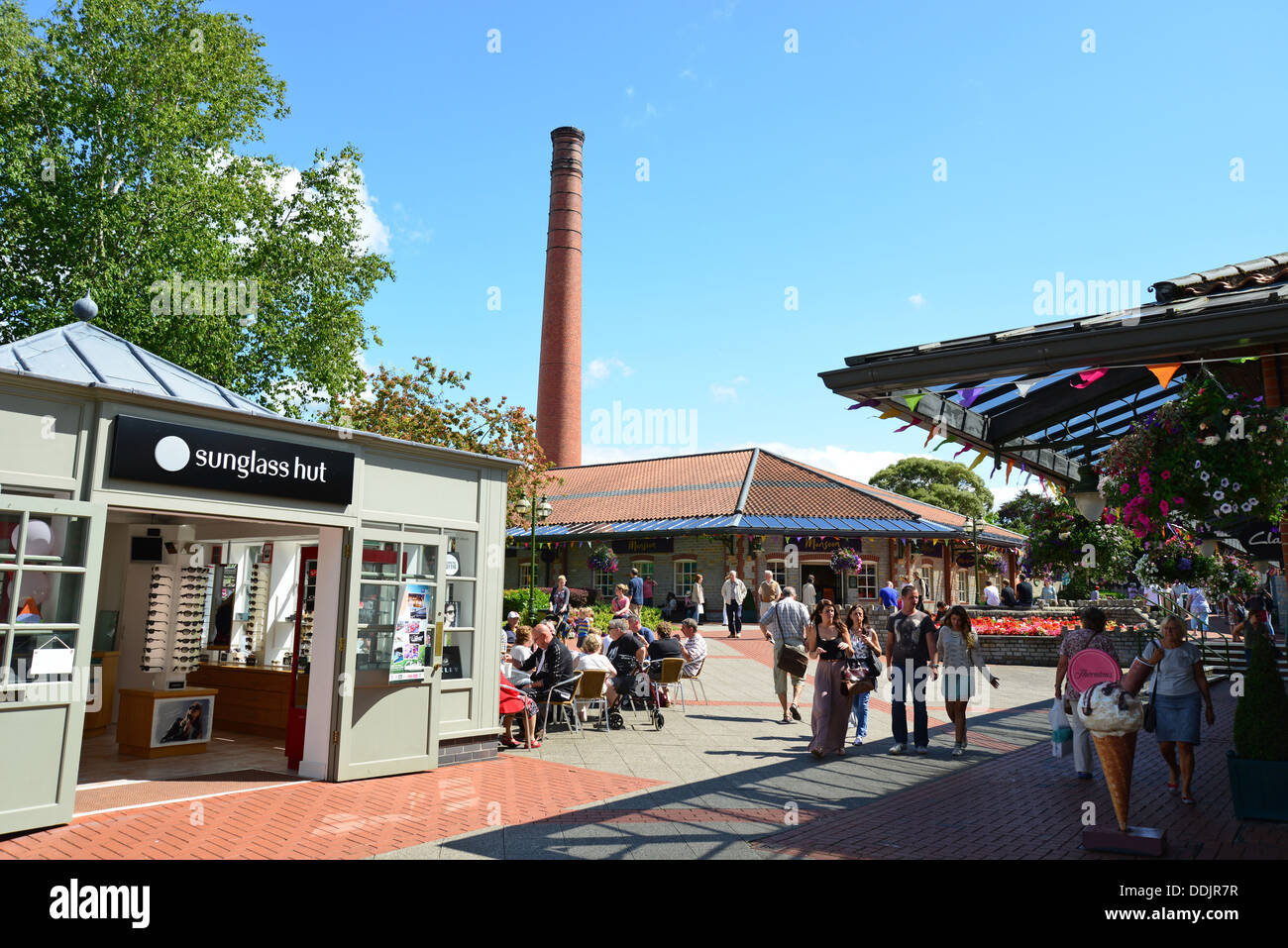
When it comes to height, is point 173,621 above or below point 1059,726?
above

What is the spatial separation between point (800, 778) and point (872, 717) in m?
4.48

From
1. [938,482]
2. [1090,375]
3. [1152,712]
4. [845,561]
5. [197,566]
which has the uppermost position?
[938,482]

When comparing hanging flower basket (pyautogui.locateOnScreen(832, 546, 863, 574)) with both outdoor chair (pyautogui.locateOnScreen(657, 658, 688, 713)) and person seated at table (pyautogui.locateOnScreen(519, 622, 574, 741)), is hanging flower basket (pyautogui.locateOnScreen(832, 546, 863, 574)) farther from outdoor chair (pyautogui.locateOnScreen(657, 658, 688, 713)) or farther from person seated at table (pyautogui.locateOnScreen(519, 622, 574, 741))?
person seated at table (pyautogui.locateOnScreen(519, 622, 574, 741))

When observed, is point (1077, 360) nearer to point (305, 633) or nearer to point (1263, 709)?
point (1263, 709)

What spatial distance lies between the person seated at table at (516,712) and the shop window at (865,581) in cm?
2044

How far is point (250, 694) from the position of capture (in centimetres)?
1018

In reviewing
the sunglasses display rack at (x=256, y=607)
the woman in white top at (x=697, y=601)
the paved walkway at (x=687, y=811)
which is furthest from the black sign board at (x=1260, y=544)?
the woman in white top at (x=697, y=601)

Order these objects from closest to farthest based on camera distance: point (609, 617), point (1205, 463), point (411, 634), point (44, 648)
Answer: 1. point (1205, 463)
2. point (44, 648)
3. point (411, 634)
4. point (609, 617)

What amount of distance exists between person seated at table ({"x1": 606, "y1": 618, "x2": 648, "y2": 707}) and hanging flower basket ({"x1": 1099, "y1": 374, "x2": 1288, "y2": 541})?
259 inches

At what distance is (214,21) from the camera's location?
21.2m

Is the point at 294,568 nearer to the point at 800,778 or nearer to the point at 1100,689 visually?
the point at 800,778

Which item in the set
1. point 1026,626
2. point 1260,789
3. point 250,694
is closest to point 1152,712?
point 1260,789

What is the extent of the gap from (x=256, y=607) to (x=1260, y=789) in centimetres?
1033
